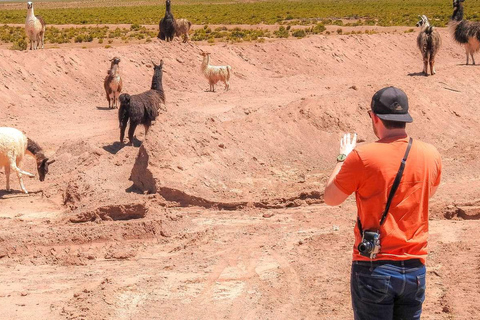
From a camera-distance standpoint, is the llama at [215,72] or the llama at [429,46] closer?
the llama at [429,46]

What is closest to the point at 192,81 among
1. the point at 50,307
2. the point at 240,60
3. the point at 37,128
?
the point at 240,60

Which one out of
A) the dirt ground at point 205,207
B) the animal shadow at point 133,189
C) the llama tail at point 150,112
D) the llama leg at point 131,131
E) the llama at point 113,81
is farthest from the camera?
the llama at point 113,81

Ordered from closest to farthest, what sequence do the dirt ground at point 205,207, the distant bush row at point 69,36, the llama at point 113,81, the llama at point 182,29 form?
the dirt ground at point 205,207 → the llama at point 113,81 → the llama at point 182,29 → the distant bush row at point 69,36

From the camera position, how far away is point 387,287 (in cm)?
484

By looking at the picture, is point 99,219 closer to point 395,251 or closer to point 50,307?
point 50,307

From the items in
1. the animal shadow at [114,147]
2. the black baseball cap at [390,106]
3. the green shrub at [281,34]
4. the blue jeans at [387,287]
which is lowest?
the green shrub at [281,34]

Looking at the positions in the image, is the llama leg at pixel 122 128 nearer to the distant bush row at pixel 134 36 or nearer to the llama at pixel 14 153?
the llama at pixel 14 153

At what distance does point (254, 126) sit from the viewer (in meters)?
15.9

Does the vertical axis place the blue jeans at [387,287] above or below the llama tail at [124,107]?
above

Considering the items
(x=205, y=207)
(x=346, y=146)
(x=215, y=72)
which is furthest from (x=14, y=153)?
(x=215, y=72)

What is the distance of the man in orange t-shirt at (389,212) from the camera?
4.88 metres

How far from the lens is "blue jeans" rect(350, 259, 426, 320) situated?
4859mm

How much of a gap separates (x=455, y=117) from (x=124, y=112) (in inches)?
335

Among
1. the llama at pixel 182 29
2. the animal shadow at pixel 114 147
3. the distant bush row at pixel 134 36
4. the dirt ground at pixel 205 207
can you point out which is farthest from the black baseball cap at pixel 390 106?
the distant bush row at pixel 134 36
